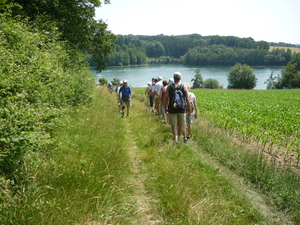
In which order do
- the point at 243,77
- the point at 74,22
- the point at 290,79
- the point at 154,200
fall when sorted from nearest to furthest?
1. the point at 154,200
2. the point at 74,22
3. the point at 290,79
4. the point at 243,77

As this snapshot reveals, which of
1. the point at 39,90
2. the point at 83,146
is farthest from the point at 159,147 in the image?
the point at 39,90

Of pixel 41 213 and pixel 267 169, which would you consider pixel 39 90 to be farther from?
pixel 267 169

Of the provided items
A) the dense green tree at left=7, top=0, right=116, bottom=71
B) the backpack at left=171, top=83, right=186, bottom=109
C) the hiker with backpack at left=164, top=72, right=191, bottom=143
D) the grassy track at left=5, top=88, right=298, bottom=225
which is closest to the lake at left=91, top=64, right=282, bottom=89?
the dense green tree at left=7, top=0, right=116, bottom=71

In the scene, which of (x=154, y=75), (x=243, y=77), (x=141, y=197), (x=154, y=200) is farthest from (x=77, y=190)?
(x=154, y=75)

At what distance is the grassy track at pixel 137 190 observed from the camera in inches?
111

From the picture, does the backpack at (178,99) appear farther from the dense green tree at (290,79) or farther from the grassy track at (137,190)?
the dense green tree at (290,79)

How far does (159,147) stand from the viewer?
598 cm

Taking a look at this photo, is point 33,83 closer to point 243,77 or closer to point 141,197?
point 141,197

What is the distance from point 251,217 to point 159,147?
2.96 metres

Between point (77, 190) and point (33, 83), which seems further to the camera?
point (33, 83)

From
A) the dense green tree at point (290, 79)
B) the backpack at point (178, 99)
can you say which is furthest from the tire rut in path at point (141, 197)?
the dense green tree at point (290, 79)

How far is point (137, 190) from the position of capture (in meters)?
3.96

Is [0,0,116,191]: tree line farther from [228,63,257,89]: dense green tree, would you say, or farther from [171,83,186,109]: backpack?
[228,63,257,89]: dense green tree

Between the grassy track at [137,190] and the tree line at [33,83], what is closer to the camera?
the tree line at [33,83]
